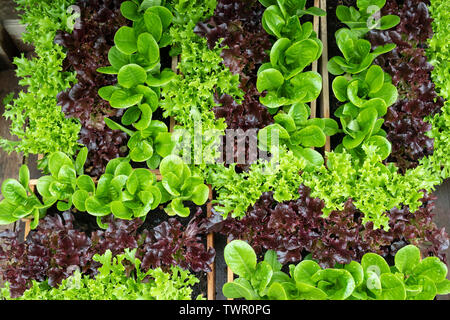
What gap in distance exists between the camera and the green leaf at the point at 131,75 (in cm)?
184

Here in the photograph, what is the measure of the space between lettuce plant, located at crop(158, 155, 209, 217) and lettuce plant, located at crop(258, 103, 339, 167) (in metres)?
0.35

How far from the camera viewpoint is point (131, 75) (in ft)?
6.10

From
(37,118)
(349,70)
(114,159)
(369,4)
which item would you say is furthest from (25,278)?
(369,4)

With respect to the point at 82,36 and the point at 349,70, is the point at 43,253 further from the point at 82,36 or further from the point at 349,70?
the point at 349,70

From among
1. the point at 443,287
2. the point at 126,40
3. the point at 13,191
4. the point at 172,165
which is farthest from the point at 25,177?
the point at 443,287

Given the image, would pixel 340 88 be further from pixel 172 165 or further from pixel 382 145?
pixel 172 165

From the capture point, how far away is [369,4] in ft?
6.63

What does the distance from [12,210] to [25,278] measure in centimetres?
32

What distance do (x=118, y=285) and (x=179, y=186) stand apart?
19.6 inches

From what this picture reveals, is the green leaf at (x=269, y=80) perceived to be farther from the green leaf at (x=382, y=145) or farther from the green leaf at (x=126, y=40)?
the green leaf at (x=126, y=40)

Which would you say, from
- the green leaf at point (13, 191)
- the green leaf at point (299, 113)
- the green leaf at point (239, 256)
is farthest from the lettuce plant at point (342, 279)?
the green leaf at point (13, 191)

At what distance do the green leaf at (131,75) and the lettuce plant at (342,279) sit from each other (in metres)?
0.88

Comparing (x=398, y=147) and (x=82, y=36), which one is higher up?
(x=82, y=36)

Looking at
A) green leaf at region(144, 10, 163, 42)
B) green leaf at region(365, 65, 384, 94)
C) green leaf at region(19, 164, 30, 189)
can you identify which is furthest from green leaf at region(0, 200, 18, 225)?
green leaf at region(365, 65, 384, 94)
